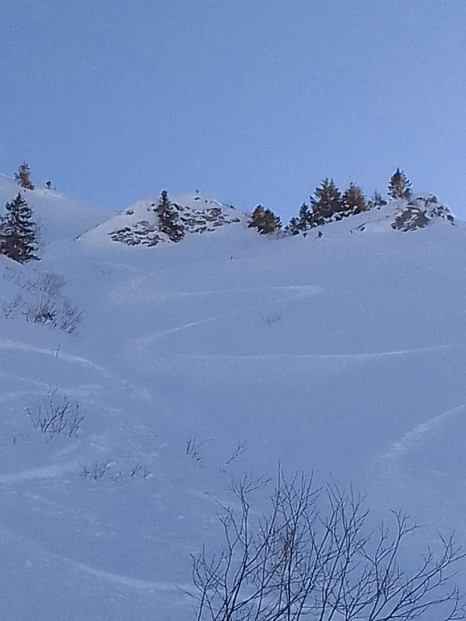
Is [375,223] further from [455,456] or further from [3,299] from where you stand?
[455,456]

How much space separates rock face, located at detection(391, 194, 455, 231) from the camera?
19453 millimetres

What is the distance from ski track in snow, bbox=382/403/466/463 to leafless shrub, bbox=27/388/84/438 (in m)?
2.94

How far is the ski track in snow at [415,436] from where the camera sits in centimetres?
A: 635

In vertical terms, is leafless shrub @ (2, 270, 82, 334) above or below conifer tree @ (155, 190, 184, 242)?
below

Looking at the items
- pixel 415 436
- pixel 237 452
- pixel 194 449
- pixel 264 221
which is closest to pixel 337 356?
pixel 415 436

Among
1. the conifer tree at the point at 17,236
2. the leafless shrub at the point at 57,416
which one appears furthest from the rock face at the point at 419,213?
the leafless shrub at the point at 57,416

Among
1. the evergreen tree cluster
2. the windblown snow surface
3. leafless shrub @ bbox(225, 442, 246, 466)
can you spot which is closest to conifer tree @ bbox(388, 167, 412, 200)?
the evergreen tree cluster

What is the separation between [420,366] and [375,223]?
12.1 metres

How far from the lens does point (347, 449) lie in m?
A: 6.55

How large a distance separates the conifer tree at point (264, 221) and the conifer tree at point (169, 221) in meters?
3.11

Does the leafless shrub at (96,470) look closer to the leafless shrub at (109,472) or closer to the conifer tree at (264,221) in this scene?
the leafless shrub at (109,472)

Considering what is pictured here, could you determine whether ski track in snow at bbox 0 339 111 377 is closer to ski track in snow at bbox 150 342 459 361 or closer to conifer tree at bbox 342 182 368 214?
ski track in snow at bbox 150 342 459 361

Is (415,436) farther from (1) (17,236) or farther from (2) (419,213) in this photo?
(1) (17,236)

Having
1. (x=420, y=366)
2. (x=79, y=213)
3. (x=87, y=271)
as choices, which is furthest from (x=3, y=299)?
(x=79, y=213)
